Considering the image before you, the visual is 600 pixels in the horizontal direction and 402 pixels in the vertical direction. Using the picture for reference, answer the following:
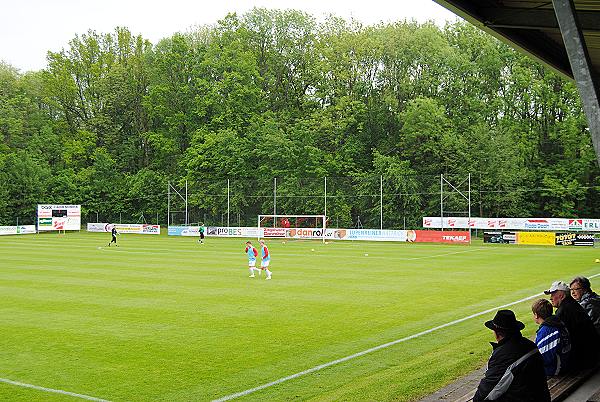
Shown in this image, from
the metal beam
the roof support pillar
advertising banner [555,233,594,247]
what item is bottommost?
advertising banner [555,233,594,247]

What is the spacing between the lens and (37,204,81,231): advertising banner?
63.4 meters

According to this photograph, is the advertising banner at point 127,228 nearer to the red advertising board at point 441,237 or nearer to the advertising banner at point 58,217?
the advertising banner at point 58,217

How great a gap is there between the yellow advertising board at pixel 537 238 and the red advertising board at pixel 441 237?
146 inches

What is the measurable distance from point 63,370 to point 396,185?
4895cm

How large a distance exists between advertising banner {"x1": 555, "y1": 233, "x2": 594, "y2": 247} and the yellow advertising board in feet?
1.35

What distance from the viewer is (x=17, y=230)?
216ft

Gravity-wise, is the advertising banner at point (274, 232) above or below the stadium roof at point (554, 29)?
below

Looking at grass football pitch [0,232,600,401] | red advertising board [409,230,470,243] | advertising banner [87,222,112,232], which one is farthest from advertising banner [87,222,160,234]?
grass football pitch [0,232,600,401]

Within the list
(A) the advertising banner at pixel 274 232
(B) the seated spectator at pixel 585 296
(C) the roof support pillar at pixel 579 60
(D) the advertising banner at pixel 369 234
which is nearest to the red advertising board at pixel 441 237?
(D) the advertising banner at pixel 369 234

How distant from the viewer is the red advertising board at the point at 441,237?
48.8 m

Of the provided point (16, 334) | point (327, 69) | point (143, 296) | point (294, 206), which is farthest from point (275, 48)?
point (16, 334)

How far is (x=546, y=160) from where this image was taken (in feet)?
207

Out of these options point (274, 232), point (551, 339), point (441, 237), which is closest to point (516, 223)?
point (441, 237)

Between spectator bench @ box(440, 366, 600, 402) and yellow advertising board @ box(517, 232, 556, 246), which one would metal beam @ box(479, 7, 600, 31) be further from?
yellow advertising board @ box(517, 232, 556, 246)
